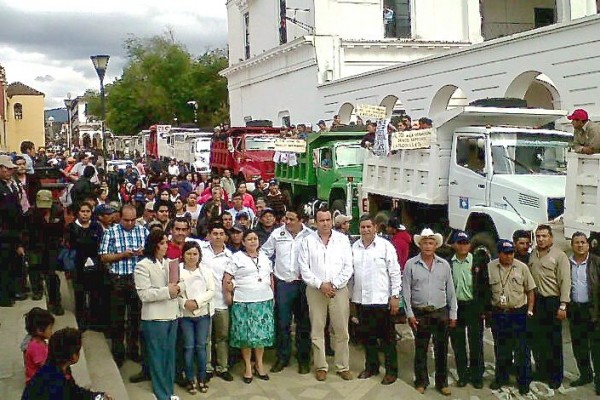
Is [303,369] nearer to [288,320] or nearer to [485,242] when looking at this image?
[288,320]

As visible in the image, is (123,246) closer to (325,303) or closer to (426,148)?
(325,303)

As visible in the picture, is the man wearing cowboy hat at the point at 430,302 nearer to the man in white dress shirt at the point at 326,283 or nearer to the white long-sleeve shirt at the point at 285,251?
the man in white dress shirt at the point at 326,283

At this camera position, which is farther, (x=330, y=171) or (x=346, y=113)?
(x=346, y=113)

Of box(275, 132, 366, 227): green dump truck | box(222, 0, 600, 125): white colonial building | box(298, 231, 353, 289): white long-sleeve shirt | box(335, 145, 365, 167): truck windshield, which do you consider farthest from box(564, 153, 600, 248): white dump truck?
box(222, 0, 600, 125): white colonial building

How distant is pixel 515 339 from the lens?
718 centimetres

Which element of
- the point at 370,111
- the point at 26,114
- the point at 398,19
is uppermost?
the point at 26,114

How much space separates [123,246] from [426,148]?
19.3ft

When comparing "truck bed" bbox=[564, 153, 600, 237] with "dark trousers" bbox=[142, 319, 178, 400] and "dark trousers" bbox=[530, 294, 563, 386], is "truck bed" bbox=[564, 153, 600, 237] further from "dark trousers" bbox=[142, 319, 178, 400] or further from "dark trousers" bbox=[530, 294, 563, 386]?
"dark trousers" bbox=[142, 319, 178, 400]

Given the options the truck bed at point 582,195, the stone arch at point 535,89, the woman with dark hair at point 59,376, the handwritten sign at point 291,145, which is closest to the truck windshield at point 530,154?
the truck bed at point 582,195

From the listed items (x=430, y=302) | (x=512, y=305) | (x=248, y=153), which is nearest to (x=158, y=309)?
(x=430, y=302)

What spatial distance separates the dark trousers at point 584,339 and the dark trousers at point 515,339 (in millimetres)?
515

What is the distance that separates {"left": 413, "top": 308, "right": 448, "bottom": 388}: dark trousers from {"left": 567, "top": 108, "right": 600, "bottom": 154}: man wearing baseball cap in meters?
2.89

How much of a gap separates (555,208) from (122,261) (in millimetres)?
5671

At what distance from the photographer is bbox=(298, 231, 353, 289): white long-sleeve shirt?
7559 millimetres
